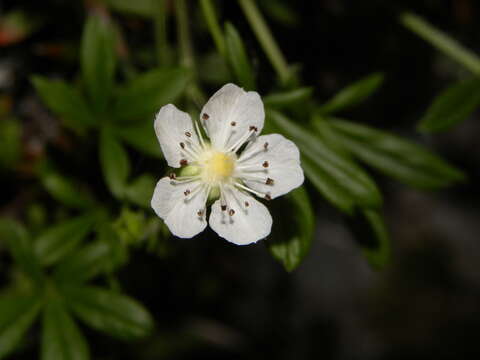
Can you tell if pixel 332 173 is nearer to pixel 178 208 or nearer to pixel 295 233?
pixel 295 233

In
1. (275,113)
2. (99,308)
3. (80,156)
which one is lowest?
(99,308)

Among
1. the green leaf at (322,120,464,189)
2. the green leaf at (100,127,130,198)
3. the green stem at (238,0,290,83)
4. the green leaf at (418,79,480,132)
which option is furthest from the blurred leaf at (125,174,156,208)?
the green leaf at (418,79,480,132)

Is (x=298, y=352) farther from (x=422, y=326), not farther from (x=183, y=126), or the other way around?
(x=183, y=126)

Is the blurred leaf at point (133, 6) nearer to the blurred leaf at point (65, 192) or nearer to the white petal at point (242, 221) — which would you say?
the blurred leaf at point (65, 192)

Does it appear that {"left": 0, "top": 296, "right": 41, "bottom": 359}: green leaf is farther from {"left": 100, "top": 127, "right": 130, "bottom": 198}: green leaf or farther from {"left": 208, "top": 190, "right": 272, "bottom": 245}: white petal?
{"left": 208, "top": 190, "right": 272, "bottom": 245}: white petal

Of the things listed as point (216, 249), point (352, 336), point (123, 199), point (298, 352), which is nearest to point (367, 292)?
point (352, 336)

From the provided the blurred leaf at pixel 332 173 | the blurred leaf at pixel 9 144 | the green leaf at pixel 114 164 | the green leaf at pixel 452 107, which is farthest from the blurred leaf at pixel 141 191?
the green leaf at pixel 452 107
